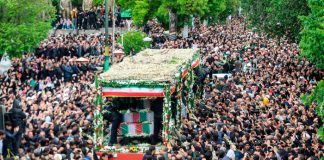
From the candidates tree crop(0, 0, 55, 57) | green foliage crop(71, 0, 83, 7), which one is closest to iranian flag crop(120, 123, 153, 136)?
tree crop(0, 0, 55, 57)

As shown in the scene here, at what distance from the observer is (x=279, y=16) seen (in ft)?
133

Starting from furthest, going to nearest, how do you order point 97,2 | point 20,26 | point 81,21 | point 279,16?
point 97,2, point 81,21, point 279,16, point 20,26

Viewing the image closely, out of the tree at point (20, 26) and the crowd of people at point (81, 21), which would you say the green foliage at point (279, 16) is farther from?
the tree at point (20, 26)

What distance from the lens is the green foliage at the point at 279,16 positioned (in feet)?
129

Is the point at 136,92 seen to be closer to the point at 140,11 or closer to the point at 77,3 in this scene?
the point at 140,11

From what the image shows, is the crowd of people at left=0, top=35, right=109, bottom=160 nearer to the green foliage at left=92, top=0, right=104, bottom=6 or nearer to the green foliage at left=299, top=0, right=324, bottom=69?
the green foliage at left=299, top=0, right=324, bottom=69

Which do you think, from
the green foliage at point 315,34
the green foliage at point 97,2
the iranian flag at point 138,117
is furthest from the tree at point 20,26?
the green foliage at point 97,2

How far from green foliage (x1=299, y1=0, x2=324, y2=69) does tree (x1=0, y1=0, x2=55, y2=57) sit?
14.7 meters

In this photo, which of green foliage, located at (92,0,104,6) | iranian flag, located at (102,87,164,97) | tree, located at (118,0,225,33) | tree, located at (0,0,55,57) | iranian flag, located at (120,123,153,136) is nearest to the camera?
iranian flag, located at (102,87,164,97)

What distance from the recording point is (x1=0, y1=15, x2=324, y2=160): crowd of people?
65.0 feet

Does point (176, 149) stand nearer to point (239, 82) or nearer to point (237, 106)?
point (237, 106)

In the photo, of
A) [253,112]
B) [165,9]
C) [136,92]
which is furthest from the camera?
[165,9]

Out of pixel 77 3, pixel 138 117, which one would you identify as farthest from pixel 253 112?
pixel 77 3

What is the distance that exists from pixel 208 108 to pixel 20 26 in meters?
13.2
